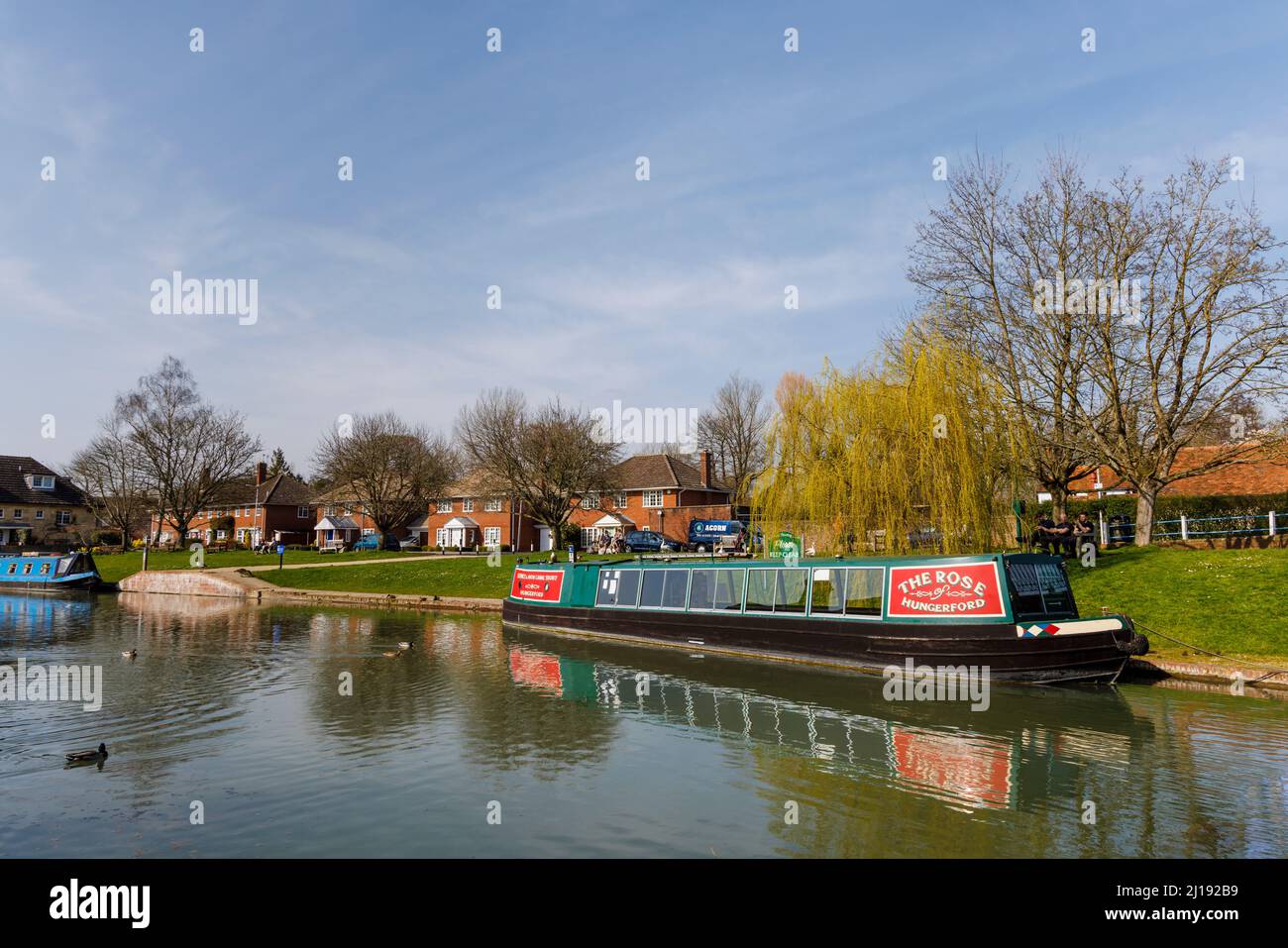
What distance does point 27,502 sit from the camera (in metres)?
69.2

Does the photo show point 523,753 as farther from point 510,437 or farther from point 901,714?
point 510,437

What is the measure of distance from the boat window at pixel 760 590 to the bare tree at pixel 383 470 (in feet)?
123

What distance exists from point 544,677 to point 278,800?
8.12 metres

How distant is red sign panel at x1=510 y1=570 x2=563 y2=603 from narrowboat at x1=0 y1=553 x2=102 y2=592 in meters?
27.2

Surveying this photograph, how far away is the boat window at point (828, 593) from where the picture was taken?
16656mm

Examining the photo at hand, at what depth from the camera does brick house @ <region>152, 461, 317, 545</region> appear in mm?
67562

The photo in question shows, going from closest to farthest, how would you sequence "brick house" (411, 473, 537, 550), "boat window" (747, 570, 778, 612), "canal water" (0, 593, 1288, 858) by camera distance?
1. "canal water" (0, 593, 1288, 858)
2. "boat window" (747, 570, 778, 612)
3. "brick house" (411, 473, 537, 550)

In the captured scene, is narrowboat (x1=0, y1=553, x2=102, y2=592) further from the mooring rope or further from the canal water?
the mooring rope

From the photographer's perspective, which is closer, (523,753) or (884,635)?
(523,753)

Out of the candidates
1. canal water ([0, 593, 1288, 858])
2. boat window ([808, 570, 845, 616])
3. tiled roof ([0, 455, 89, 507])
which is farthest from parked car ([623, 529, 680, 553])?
tiled roof ([0, 455, 89, 507])

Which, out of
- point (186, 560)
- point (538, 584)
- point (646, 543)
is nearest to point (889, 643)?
point (538, 584)

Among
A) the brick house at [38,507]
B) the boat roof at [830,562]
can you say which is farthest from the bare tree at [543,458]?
the brick house at [38,507]
